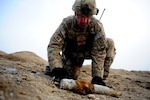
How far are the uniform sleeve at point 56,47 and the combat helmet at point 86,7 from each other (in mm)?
414

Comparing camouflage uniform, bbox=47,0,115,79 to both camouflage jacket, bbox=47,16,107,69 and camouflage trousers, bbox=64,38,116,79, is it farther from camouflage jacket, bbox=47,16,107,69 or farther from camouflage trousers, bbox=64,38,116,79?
camouflage trousers, bbox=64,38,116,79

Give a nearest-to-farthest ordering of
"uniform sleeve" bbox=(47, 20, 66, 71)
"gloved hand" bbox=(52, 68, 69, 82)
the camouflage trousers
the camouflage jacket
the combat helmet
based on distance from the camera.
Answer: "gloved hand" bbox=(52, 68, 69, 82) < "uniform sleeve" bbox=(47, 20, 66, 71) < the combat helmet < the camouflage jacket < the camouflage trousers

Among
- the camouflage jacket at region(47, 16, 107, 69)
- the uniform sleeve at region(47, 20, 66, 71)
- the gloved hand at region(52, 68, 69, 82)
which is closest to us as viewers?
the gloved hand at region(52, 68, 69, 82)

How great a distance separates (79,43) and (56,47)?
50 centimetres

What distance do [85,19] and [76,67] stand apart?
4.21ft

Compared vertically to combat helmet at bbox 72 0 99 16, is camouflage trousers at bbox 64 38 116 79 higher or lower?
lower

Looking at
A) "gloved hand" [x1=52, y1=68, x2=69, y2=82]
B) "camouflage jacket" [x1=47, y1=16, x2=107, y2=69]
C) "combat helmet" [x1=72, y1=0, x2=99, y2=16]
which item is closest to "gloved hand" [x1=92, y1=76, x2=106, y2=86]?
"camouflage jacket" [x1=47, y1=16, x2=107, y2=69]

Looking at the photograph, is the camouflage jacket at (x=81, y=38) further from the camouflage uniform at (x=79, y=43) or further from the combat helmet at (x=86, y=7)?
the combat helmet at (x=86, y=7)

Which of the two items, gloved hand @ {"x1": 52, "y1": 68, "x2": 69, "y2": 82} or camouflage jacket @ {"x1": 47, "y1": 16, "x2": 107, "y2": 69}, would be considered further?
camouflage jacket @ {"x1": 47, "y1": 16, "x2": 107, "y2": 69}

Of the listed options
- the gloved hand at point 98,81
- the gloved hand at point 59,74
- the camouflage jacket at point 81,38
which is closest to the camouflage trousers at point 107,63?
the camouflage jacket at point 81,38

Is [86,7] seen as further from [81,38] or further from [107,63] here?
[107,63]

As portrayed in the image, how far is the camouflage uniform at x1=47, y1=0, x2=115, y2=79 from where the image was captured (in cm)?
470

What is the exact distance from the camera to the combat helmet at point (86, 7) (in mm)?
4641

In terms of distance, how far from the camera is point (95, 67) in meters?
4.74
